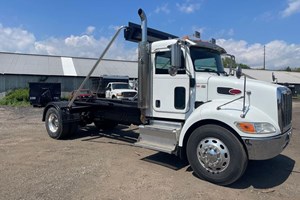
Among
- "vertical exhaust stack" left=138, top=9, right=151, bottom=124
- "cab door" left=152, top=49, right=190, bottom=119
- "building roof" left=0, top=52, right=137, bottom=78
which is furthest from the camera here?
"building roof" left=0, top=52, right=137, bottom=78

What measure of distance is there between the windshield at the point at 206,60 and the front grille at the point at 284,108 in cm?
159

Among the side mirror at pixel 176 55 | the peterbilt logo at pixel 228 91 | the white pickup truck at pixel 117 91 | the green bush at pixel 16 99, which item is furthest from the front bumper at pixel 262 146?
the green bush at pixel 16 99

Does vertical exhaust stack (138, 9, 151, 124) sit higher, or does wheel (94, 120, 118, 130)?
vertical exhaust stack (138, 9, 151, 124)

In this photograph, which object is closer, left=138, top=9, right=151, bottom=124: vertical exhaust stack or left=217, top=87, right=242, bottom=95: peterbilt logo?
left=217, top=87, right=242, bottom=95: peterbilt logo

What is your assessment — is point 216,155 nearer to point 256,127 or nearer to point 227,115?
point 227,115

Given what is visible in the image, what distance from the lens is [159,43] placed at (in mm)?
6375

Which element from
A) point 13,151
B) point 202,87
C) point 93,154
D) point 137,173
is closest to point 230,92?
point 202,87

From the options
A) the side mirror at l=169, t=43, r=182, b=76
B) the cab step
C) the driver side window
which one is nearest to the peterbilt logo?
the side mirror at l=169, t=43, r=182, b=76

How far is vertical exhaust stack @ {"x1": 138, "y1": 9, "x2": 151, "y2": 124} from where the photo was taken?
6441 millimetres

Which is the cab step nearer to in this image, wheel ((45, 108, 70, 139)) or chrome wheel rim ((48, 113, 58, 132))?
wheel ((45, 108, 70, 139))

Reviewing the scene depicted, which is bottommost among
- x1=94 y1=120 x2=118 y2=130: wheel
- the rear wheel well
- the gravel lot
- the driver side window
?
the gravel lot

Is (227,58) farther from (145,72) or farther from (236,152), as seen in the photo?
(236,152)

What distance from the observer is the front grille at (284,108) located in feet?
16.3

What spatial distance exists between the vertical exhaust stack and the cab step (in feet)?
1.88
